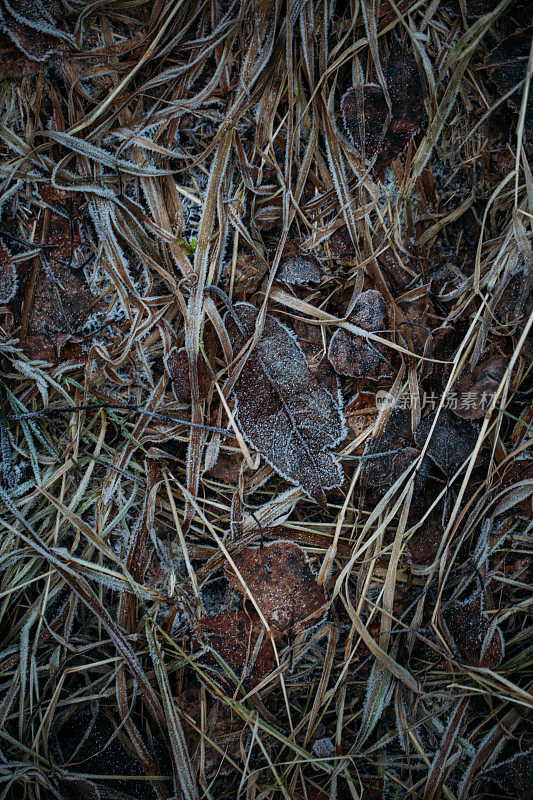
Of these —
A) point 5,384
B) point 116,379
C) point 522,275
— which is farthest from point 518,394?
point 5,384

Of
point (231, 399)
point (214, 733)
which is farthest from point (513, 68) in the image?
point (214, 733)

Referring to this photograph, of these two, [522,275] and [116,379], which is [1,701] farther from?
[522,275]

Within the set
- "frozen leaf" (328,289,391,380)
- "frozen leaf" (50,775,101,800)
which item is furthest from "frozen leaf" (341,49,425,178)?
"frozen leaf" (50,775,101,800)

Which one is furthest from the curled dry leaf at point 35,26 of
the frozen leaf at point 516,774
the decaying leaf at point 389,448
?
the frozen leaf at point 516,774

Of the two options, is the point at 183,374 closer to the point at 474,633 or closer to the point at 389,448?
the point at 389,448

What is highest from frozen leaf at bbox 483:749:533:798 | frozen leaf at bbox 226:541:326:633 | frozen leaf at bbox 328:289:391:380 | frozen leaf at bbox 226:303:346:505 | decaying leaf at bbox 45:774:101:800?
frozen leaf at bbox 328:289:391:380

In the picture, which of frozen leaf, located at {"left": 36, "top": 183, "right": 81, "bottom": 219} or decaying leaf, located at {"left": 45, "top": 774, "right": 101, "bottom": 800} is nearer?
decaying leaf, located at {"left": 45, "top": 774, "right": 101, "bottom": 800}

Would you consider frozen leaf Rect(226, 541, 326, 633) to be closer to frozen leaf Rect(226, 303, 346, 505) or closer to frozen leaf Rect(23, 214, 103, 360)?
frozen leaf Rect(226, 303, 346, 505)

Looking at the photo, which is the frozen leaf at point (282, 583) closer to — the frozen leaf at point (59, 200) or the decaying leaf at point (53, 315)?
the decaying leaf at point (53, 315)
